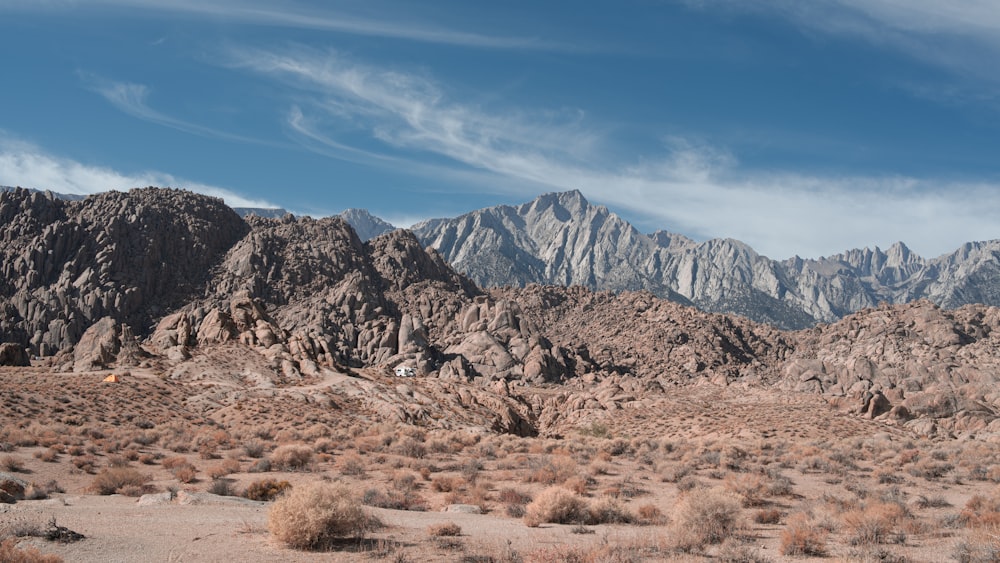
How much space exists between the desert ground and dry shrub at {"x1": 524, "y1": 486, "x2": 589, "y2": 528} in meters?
0.05

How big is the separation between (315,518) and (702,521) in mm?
8264

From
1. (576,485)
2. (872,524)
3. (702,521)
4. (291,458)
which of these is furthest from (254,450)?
(872,524)

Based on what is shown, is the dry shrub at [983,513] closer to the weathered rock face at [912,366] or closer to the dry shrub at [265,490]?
the dry shrub at [265,490]

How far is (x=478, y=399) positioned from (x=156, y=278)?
289ft

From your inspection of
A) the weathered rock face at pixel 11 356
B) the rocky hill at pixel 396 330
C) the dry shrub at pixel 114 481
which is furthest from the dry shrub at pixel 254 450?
the weathered rock face at pixel 11 356

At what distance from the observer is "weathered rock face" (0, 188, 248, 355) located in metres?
93.1

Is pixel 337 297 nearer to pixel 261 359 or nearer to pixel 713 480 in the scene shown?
pixel 261 359

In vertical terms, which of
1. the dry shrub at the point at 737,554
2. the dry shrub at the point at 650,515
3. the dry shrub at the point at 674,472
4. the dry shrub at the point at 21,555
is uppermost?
the dry shrub at the point at 737,554

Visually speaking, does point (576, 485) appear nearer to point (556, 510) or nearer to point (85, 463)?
point (556, 510)

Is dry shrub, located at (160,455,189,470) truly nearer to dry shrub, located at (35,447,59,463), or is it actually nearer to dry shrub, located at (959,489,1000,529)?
A: dry shrub, located at (35,447,59,463)

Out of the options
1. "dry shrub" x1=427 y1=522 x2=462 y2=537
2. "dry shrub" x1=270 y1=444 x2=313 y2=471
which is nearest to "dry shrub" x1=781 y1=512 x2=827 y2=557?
"dry shrub" x1=427 y1=522 x2=462 y2=537

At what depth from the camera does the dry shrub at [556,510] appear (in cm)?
1495

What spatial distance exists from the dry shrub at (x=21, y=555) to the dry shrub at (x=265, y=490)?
23.6 feet

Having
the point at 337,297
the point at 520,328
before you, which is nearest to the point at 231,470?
the point at 520,328
